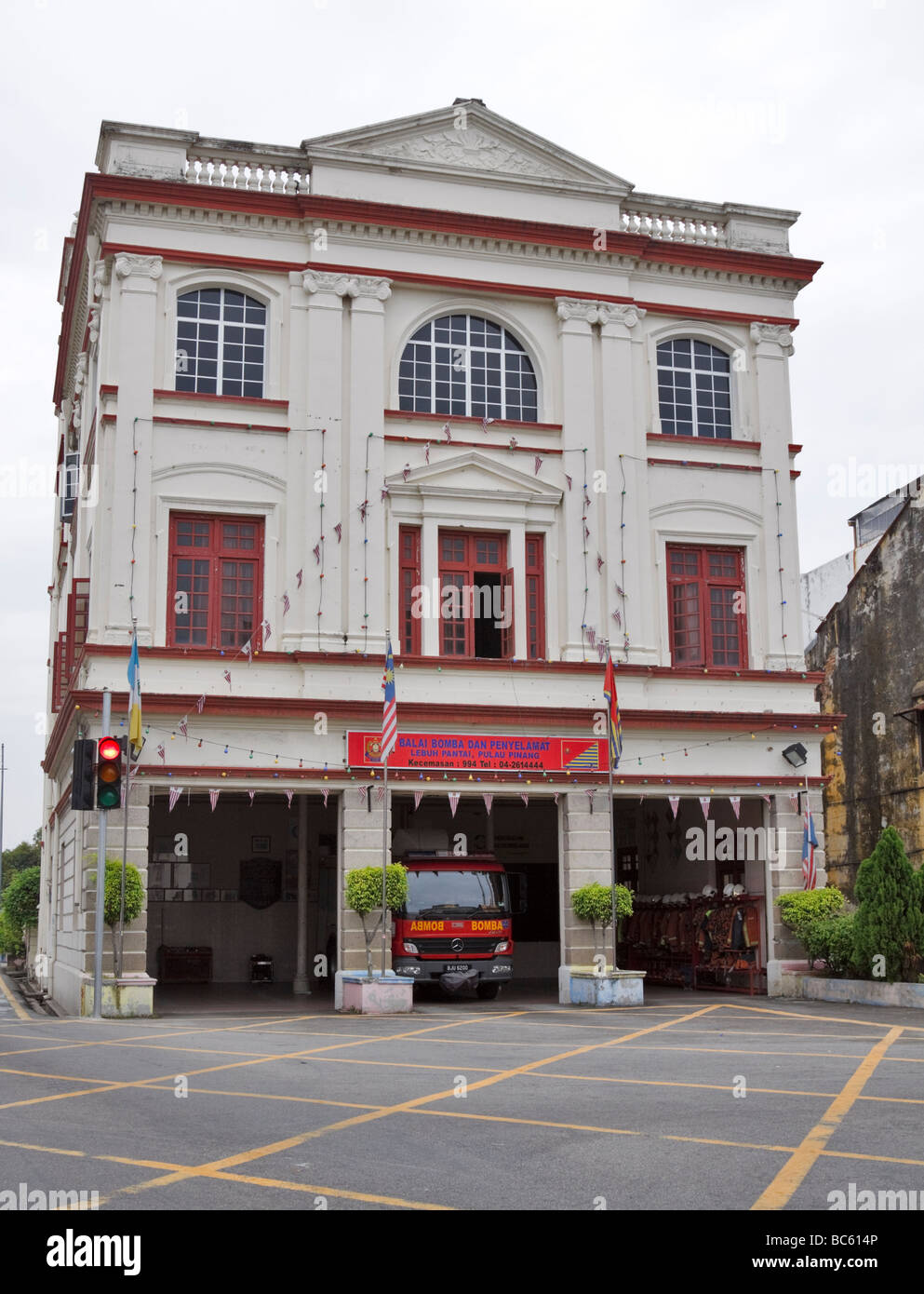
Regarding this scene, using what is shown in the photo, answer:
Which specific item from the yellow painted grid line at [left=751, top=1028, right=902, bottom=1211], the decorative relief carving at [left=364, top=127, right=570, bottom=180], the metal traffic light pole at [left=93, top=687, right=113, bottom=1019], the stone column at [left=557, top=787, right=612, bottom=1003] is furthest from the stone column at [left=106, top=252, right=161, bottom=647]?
the yellow painted grid line at [left=751, top=1028, right=902, bottom=1211]

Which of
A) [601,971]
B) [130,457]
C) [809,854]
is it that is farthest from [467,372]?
[601,971]

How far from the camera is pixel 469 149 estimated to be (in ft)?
84.0

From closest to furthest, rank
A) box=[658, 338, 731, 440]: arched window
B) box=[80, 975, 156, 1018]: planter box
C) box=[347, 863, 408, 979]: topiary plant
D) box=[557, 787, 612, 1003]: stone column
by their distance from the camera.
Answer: box=[80, 975, 156, 1018]: planter box < box=[347, 863, 408, 979]: topiary plant < box=[557, 787, 612, 1003]: stone column < box=[658, 338, 731, 440]: arched window

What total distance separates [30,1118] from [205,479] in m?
14.6

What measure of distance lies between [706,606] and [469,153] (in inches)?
367

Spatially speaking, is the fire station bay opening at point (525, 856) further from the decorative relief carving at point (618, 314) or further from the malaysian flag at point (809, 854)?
the decorative relief carving at point (618, 314)

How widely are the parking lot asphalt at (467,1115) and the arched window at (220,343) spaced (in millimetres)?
11116

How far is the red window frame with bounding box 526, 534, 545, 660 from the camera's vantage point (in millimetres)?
24578

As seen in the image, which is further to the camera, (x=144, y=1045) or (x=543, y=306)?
(x=543, y=306)

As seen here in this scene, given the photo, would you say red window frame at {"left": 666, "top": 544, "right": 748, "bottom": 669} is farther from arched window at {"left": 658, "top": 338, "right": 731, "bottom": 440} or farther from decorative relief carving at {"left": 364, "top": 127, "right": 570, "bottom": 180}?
decorative relief carving at {"left": 364, "top": 127, "right": 570, "bottom": 180}

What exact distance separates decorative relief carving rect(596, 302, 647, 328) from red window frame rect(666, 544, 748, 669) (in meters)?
4.18
